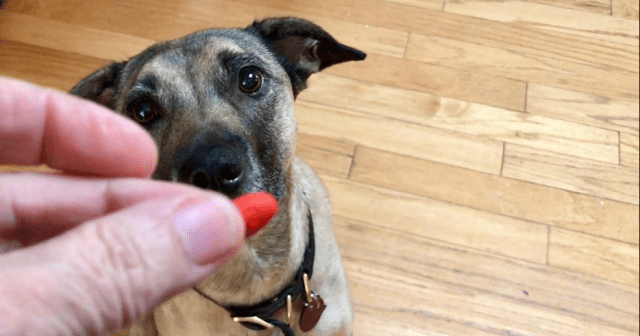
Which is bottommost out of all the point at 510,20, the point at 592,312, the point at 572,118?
the point at 592,312

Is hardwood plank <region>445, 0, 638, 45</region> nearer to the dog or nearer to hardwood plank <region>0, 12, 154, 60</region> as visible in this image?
the dog

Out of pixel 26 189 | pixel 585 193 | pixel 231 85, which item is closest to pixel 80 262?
pixel 26 189

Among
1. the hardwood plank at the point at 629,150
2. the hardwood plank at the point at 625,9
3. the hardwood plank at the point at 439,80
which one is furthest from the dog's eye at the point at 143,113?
the hardwood plank at the point at 625,9

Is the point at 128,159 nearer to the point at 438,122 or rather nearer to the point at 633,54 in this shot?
the point at 438,122

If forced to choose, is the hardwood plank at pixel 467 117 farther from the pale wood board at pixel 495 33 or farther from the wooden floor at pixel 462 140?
the pale wood board at pixel 495 33

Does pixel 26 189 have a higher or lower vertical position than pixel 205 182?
higher

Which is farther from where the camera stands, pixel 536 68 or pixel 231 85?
pixel 536 68
